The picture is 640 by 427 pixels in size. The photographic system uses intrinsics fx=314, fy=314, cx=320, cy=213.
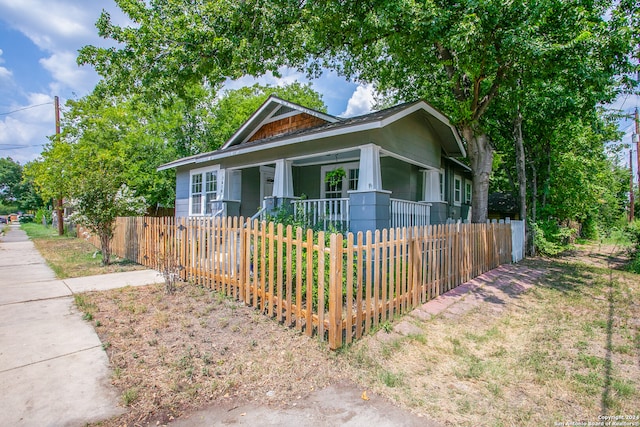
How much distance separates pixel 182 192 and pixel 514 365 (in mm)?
13765

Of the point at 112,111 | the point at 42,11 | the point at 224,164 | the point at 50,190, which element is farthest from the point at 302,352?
the point at 50,190

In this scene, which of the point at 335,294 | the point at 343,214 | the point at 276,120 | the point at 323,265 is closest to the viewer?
the point at 335,294

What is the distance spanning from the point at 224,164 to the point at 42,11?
641 centimetres

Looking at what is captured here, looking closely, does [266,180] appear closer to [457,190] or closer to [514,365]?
[457,190]

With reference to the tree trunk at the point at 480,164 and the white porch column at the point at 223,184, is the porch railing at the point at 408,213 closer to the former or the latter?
the tree trunk at the point at 480,164

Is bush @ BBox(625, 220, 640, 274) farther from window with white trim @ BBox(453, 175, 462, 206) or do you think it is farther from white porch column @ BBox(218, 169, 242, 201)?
white porch column @ BBox(218, 169, 242, 201)

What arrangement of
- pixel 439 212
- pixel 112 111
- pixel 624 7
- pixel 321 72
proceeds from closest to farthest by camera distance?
pixel 624 7 < pixel 439 212 < pixel 321 72 < pixel 112 111

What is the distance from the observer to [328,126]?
800 cm

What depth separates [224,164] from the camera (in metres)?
11.3

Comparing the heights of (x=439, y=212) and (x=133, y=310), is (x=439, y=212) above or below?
above

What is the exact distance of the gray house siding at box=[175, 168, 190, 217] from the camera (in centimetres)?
1379

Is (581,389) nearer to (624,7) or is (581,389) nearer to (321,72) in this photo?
(624,7)

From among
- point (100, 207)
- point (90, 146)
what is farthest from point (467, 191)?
point (90, 146)

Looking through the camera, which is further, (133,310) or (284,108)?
(284,108)
